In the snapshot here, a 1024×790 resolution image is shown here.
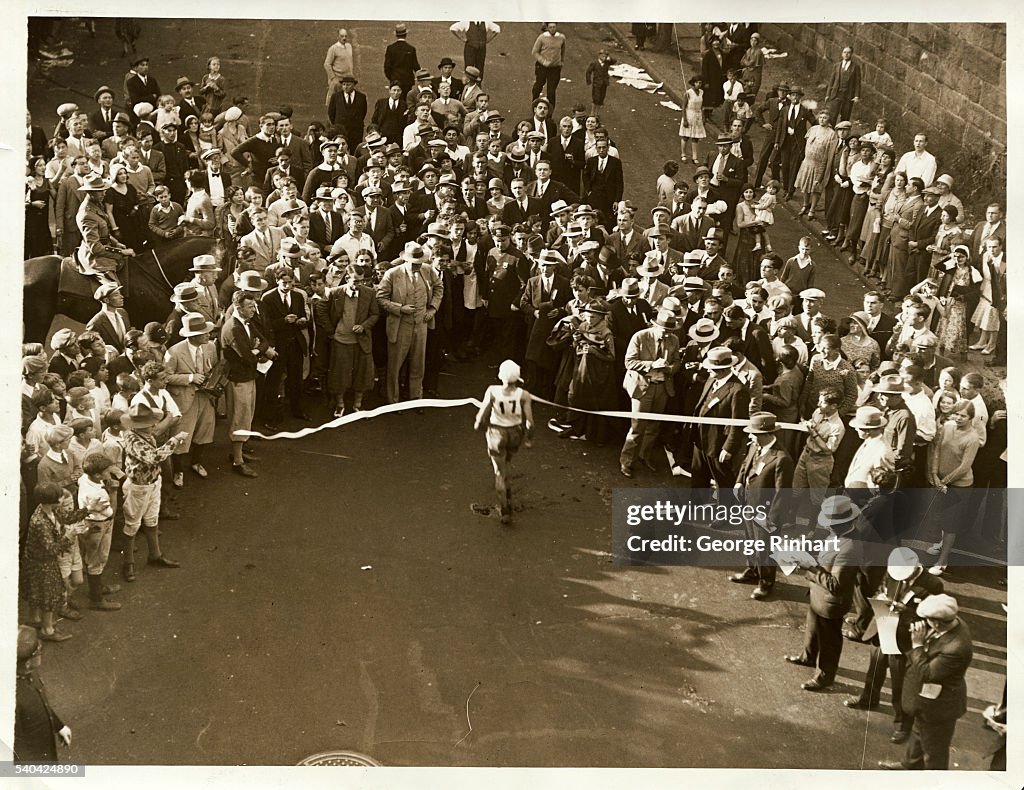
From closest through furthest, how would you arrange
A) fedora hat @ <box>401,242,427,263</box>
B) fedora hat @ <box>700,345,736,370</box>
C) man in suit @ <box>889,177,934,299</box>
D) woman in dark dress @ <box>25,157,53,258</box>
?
1. woman in dark dress @ <box>25,157,53,258</box>
2. fedora hat @ <box>700,345,736,370</box>
3. fedora hat @ <box>401,242,427,263</box>
4. man in suit @ <box>889,177,934,299</box>

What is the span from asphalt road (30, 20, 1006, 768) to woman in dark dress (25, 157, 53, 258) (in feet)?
1.56

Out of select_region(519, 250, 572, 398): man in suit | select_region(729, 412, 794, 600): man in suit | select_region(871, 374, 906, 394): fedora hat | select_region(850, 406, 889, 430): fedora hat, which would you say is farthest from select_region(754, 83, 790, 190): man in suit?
select_region(729, 412, 794, 600): man in suit

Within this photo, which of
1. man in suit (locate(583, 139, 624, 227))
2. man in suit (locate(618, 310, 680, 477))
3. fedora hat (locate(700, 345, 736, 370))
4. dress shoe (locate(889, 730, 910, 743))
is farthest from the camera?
man in suit (locate(583, 139, 624, 227))

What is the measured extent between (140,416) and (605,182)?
4.80m

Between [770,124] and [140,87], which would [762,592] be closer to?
[770,124]

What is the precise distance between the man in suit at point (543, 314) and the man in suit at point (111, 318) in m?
3.19

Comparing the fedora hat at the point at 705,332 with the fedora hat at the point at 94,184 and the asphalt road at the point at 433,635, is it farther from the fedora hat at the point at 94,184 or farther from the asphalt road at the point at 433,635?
the fedora hat at the point at 94,184

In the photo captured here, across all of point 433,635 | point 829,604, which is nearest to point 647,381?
point 829,604

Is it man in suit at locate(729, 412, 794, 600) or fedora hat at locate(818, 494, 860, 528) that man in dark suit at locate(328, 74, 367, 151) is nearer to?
man in suit at locate(729, 412, 794, 600)

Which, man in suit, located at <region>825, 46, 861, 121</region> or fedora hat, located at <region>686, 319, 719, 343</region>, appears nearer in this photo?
fedora hat, located at <region>686, 319, 719, 343</region>

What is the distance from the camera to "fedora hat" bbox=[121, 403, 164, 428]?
11203mm

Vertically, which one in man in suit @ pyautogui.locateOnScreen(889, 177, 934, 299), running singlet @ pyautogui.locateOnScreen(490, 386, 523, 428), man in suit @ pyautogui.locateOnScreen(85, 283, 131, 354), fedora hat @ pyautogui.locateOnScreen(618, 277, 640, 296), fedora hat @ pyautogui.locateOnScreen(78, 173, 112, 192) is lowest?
running singlet @ pyautogui.locateOnScreen(490, 386, 523, 428)

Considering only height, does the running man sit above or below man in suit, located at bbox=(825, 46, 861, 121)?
below

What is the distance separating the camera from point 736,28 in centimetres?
1278
